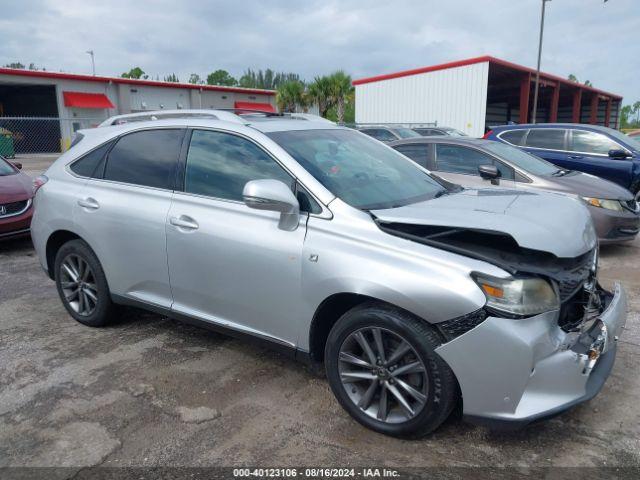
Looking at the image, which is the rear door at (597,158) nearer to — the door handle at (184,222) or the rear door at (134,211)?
the rear door at (134,211)

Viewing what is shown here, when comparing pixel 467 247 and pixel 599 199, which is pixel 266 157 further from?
pixel 599 199

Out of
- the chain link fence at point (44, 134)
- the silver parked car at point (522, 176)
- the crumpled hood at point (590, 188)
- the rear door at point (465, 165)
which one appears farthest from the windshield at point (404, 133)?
the chain link fence at point (44, 134)

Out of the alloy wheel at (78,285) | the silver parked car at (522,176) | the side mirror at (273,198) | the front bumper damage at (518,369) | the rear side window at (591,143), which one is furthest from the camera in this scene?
the rear side window at (591,143)

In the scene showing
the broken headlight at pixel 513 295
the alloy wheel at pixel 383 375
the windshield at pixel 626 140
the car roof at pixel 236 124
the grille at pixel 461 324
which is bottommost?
the alloy wheel at pixel 383 375

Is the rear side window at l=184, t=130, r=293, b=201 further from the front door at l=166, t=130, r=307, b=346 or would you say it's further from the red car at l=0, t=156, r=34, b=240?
the red car at l=0, t=156, r=34, b=240

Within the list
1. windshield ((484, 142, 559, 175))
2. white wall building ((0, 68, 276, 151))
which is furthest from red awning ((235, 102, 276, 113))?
windshield ((484, 142, 559, 175))

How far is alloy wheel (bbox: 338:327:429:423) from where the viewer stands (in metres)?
2.59

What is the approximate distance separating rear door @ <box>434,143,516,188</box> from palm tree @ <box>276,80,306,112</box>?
3008cm

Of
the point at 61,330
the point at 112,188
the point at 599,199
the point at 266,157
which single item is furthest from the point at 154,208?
the point at 599,199

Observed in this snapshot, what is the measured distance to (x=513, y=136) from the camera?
952 centimetres

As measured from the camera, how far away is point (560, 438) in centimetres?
273

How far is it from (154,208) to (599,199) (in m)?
5.40

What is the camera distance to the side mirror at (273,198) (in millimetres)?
2814

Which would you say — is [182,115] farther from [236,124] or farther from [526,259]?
[526,259]
